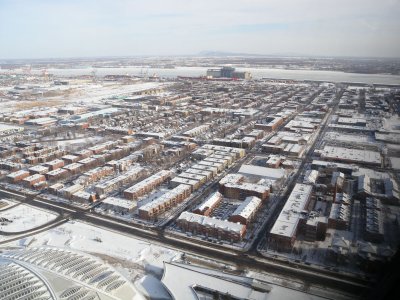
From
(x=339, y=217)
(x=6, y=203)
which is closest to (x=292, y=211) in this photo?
(x=339, y=217)

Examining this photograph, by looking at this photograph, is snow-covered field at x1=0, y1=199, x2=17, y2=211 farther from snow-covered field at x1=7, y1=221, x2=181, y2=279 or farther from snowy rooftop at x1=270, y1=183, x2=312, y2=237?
snowy rooftop at x1=270, y1=183, x2=312, y2=237

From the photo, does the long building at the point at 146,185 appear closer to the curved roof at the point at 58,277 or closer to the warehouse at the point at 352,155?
the curved roof at the point at 58,277

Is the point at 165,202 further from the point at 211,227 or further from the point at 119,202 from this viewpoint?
the point at 211,227

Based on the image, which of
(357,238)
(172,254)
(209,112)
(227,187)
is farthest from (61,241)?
(209,112)

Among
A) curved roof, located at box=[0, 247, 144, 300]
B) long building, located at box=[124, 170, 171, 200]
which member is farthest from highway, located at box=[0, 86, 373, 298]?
curved roof, located at box=[0, 247, 144, 300]

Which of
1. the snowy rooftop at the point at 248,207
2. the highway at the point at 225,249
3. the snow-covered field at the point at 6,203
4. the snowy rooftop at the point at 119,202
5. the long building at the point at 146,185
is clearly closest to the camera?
the highway at the point at 225,249

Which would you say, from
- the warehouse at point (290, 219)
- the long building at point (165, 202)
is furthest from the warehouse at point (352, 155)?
the long building at point (165, 202)

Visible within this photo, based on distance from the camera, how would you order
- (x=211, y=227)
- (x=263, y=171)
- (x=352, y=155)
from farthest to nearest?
(x=352, y=155) < (x=263, y=171) < (x=211, y=227)

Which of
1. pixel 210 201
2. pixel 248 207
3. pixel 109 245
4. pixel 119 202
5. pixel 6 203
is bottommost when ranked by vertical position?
pixel 6 203
